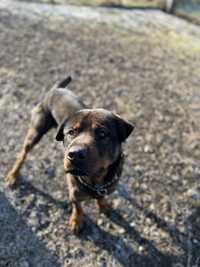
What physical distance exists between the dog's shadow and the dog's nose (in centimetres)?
153

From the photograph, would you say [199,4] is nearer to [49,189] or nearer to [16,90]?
[16,90]

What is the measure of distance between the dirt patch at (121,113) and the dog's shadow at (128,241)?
0.01m

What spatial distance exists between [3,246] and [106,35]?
6.42 m

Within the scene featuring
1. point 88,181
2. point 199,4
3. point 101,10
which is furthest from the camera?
point 199,4

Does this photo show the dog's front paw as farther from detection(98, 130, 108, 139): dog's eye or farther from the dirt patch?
detection(98, 130, 108, 139): dog's eye

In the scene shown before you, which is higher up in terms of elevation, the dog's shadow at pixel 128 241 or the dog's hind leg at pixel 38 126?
the dog's hind leg at pixel 38 126

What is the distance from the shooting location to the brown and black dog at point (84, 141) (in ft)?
12.1

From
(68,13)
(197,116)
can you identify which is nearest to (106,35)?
(68,13)

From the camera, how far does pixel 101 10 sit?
11.2 meters

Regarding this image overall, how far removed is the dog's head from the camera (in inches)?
143

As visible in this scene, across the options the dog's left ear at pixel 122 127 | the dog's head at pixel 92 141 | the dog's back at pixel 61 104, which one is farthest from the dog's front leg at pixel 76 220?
the dog's left ear at pixel 122 127

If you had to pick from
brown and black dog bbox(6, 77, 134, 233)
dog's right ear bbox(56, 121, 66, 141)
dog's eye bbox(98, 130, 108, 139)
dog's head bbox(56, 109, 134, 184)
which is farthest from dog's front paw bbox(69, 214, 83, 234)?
dog's eye bbox(98, 130, 108, 139)

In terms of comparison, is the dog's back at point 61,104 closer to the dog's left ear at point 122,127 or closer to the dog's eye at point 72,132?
the dog's eye at point 72,132

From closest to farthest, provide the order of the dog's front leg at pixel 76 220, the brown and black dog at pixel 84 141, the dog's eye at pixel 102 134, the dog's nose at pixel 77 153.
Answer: the dog's nose at pixel 77 153 → the brown and black dog at pixel 84 141 → the dog's eye at pixel 102 134 → the dog's front leg at pixel 76 220
